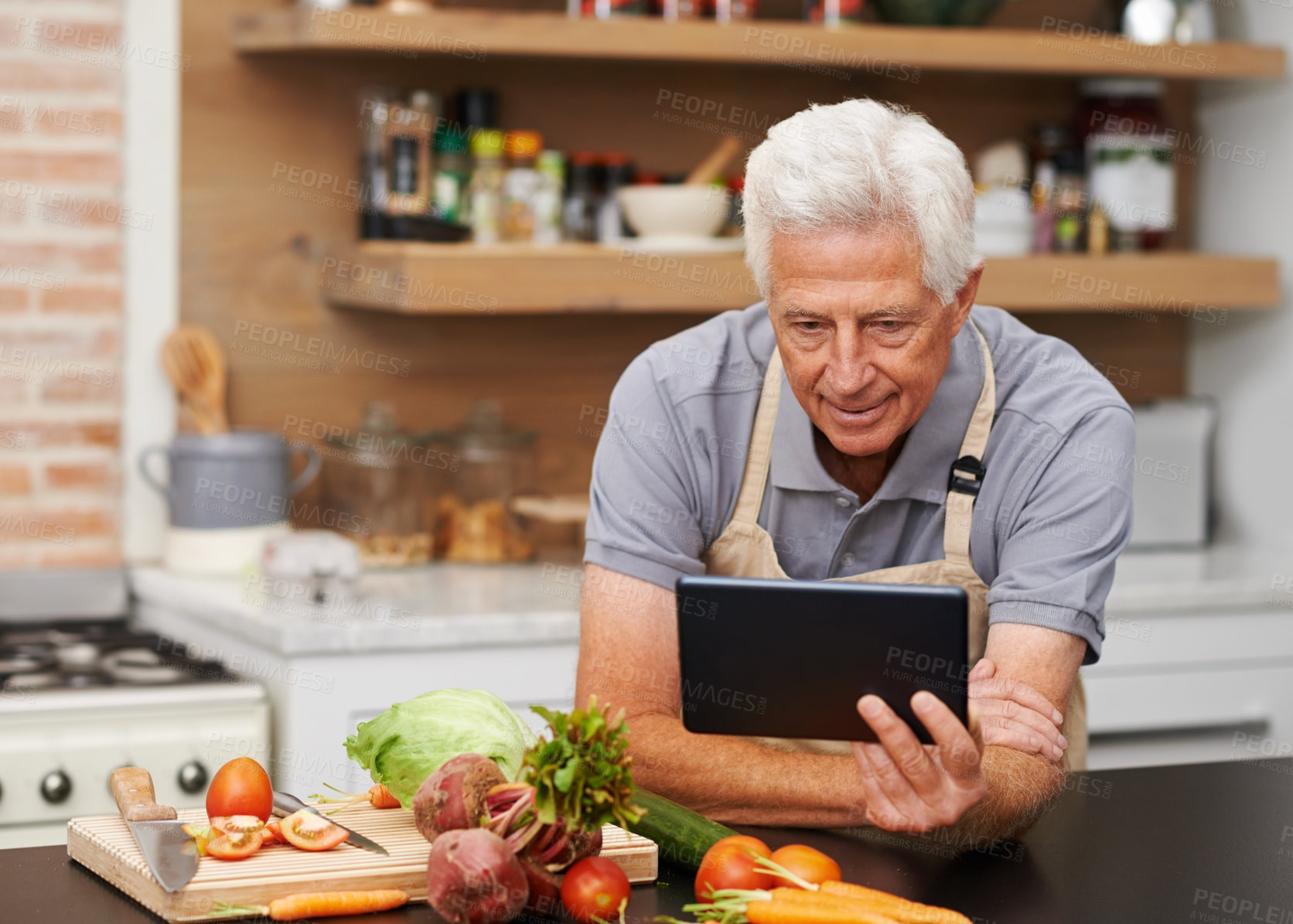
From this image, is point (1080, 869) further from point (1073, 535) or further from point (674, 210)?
point (674, 210)

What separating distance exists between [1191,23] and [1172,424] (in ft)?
2.46

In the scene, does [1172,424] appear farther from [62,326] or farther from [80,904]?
[80,904]

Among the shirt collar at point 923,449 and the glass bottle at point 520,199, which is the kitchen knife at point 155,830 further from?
the glass bottle at point 520,199

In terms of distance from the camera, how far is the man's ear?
1483 mm

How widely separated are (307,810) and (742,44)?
70.3 inches

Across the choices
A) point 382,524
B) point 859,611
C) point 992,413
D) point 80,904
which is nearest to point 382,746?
point 80,904

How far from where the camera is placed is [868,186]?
1.37m

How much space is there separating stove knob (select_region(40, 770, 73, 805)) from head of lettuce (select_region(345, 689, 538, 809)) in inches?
41.3

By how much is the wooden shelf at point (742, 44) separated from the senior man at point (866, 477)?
3.35 ft

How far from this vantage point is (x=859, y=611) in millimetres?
1094

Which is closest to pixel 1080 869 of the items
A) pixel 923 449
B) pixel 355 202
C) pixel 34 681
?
pixel 923 449

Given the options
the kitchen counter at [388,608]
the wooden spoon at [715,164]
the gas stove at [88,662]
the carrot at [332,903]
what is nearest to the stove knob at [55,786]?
the gas stove at [88,662]

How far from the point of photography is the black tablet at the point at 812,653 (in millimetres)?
1085

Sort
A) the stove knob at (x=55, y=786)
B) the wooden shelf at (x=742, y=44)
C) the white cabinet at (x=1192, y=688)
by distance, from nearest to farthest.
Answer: the stove knob at (x=55, y=786) → the wooden shelf at (x=742, y=44) → the white cabinet at (x=1192, y=688)
